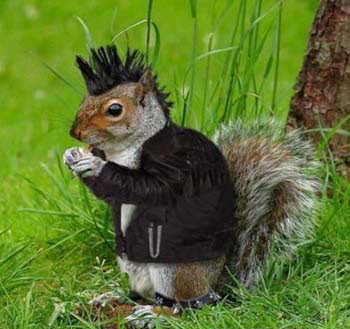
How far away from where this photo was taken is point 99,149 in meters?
3.96

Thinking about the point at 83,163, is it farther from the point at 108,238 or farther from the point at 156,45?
the point at 108,238

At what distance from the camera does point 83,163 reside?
3.85 meters

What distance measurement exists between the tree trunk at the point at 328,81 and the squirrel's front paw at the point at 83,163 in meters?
1.70

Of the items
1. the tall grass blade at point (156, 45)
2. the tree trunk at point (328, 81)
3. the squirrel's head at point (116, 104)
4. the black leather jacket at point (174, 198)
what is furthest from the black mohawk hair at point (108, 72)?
the tree trunk at point (328, 81)

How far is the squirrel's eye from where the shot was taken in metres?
3.90

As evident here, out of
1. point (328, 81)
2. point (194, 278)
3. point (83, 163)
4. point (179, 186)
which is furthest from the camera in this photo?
point (328, 81)

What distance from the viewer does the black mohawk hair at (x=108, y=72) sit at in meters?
3.96

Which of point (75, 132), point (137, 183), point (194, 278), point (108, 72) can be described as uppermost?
point (108, 72)

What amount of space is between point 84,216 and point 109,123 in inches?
47.5

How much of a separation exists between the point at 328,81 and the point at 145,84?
159 cm

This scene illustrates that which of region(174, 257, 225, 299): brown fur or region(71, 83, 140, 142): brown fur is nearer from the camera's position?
region(71, 83, 140, 142): brown fur

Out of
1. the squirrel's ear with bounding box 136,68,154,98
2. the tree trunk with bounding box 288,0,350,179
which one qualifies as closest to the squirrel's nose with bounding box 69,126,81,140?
the squirrel's ear with bounding box 136,68,154,98

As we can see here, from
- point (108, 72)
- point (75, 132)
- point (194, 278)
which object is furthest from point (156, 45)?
point (194, 278)

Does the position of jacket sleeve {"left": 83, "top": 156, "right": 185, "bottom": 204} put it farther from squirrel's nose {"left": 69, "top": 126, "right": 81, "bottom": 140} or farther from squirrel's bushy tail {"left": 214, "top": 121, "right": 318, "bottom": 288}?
squirrel's bushy tail {"left": 214, "top": 121, "right": 318, "bottom": 288}
